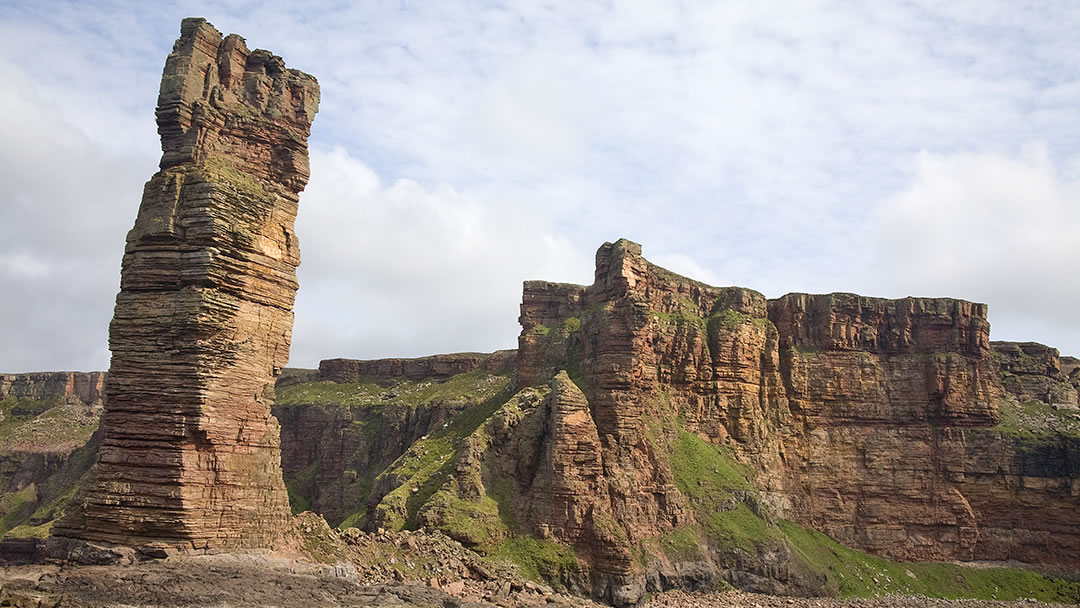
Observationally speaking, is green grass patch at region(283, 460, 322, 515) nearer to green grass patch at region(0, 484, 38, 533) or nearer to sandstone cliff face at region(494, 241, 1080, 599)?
green grass patch at region(0, 484, 38, 533)

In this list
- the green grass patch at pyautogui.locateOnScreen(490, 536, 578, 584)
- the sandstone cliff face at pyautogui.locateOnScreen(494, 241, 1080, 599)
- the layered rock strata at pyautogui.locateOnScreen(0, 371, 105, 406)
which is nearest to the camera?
the green grass patch at pyautogui.locateOnScreen(490, 536, 578, 584)

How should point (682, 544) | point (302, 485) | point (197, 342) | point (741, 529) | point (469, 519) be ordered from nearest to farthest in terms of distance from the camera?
1. point (197, 342)
2. point (469, 519)
3. point (682, 544)
4. point (741, 529)
5. point (302, 485)

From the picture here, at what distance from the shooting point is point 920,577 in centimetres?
6806

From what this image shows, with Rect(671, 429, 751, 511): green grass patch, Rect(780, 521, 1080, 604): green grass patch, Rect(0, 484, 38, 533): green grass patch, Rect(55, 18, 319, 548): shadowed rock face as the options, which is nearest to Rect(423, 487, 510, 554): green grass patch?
Rect(671, 429, 751, 511): green grass patch

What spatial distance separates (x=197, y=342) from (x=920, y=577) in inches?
2399

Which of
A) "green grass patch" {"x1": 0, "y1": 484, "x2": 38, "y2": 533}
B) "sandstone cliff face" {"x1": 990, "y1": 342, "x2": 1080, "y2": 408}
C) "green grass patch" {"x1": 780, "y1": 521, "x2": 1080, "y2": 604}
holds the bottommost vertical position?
"green grass patch" {"x1": 0, "y1": 484, "x2": 38, "y2": 533}

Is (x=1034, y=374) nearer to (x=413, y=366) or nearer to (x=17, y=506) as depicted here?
(x=413, y=366)

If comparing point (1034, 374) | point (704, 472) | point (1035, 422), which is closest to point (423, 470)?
point (704, 472)

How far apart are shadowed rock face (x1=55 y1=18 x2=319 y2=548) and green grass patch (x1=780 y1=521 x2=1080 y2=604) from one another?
45930 millimetres

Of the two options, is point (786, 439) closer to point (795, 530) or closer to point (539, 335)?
point (795, 530)

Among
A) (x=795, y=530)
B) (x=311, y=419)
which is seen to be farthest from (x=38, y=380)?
(x=795, y=530)

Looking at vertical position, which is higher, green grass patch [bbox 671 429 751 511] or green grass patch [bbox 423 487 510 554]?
green grass patch [bbox 671 429 751 511]

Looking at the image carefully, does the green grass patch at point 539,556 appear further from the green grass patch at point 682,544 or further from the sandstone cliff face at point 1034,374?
the sandstone cliff face at point 1034,374

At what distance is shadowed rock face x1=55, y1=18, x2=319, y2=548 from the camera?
26.7 metres
